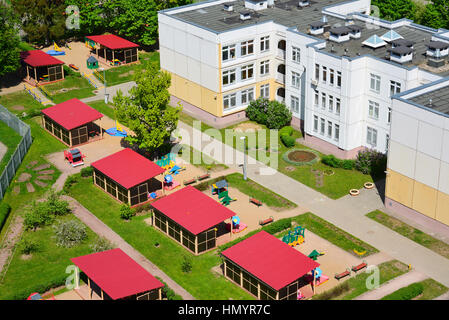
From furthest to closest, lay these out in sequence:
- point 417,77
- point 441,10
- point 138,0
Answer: point 138,0 < point 441,10 < point 417,77

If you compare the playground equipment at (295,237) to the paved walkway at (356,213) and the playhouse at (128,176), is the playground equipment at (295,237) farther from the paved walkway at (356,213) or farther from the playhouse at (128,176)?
the playhouse at (128,176)

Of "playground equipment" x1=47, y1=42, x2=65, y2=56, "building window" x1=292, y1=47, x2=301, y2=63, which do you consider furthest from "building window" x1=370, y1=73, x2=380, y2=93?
"playground equipment" x1=47, y1=42, x2=65, y2=56

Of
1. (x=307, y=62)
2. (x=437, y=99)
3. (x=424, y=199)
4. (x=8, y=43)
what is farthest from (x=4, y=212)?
(x=437, y=99)

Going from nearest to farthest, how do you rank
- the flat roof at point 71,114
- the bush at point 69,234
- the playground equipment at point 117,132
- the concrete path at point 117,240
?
the concrete path at point 117,240 < the bush at point 69,234 < the flat roof at point 71,114 < the playground equipment at point 117,132

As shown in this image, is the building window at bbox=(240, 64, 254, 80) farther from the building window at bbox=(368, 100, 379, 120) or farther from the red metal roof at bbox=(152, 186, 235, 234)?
the red metal roof at bbox=(152, 186, 235, 234)

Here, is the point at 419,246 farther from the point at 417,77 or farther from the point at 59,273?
the point at 59,273

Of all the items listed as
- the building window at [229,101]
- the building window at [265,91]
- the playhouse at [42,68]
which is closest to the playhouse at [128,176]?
the building window at [229,101]
